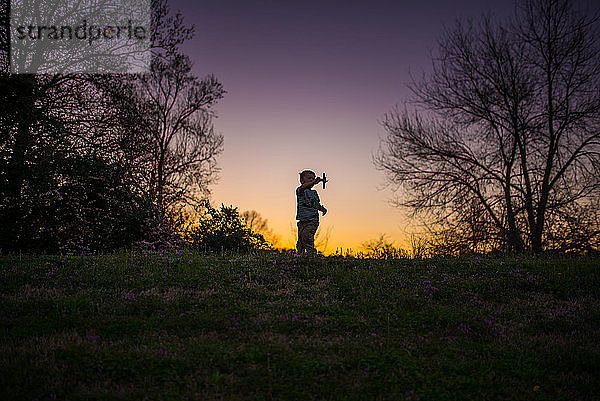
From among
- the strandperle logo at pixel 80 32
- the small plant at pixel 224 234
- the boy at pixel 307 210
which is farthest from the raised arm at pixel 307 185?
the strandperle logo at pixel 80 32

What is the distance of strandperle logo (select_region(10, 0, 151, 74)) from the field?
443 inches

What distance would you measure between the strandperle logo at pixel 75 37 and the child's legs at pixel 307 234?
1320 centimetres

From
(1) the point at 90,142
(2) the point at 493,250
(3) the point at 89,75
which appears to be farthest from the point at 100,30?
(2) the point at 493,250

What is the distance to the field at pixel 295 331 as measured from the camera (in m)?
5.48

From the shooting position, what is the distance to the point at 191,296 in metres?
8.77

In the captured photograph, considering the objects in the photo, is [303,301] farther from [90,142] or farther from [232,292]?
[90,142]

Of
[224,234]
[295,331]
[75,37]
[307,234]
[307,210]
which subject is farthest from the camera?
[75,37]

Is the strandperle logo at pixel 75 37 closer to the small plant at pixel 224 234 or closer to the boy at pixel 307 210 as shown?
the small plant at pixel 224 234

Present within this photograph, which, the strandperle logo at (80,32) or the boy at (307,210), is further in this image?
the strandperle logo at (80,32)

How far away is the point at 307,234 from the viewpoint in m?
12.4

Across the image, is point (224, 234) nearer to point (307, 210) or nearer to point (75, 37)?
point (307, 210)

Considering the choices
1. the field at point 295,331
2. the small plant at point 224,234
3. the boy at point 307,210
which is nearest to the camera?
the field at point 295,331

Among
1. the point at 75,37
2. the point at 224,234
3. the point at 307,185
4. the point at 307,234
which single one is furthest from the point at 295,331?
the point at 75,37

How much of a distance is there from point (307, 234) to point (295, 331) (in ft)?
17.5
